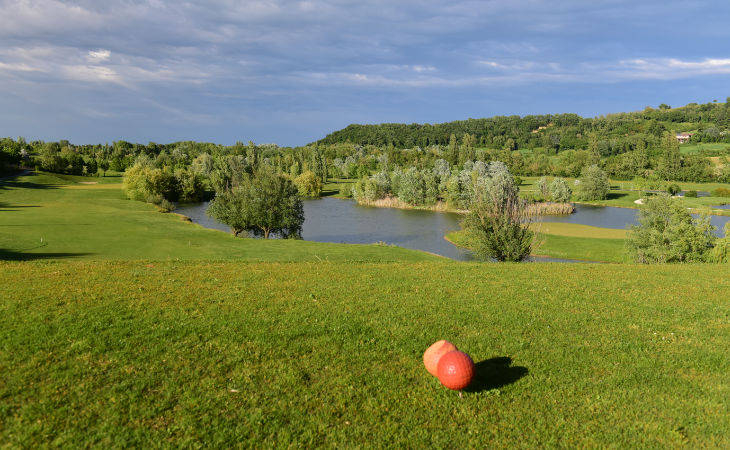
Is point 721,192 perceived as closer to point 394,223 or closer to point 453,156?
point 453,156

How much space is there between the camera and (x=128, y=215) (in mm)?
54688

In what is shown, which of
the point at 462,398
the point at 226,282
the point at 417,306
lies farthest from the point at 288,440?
the point at 226,282

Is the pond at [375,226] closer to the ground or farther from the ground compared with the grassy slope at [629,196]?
closer to the ground

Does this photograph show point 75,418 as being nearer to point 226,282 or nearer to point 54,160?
point 226,282

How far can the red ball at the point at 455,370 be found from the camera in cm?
805

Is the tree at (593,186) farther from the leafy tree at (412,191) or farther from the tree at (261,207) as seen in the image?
the tree at (261,207)

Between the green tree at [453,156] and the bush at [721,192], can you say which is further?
the green tree at [453,156]

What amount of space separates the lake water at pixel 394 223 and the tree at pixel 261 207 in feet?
29.0

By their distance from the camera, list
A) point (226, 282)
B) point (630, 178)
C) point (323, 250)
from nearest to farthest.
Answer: point (226, 282)
point (323, 250)
point (630, 178)

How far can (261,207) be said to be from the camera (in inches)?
2173

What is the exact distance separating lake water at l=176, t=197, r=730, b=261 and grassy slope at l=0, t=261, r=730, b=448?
128ft

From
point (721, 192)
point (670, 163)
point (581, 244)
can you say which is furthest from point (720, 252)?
point (670, 163)

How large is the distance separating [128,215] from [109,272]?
142 ft

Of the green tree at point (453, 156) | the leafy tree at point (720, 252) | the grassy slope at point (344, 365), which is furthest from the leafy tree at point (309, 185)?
the grassy slope at point (344, 365)
